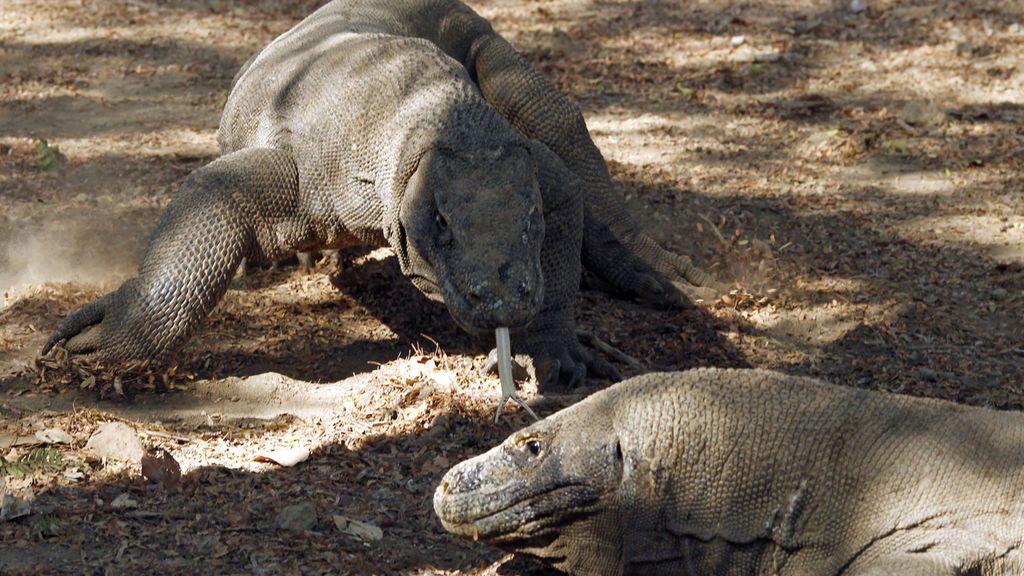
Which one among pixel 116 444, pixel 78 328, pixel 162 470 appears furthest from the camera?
pixel 78 328

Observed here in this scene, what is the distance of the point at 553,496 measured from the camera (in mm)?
3254

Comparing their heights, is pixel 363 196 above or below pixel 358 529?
above

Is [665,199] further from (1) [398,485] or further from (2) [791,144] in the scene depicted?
(1) [398,485]

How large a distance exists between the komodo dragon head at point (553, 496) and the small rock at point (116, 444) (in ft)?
4.70

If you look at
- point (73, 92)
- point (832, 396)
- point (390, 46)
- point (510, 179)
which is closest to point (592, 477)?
point (832, 396)

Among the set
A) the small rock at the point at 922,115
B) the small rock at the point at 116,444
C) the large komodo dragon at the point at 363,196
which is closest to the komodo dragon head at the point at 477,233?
the large komodo dragon at the point at 363,196

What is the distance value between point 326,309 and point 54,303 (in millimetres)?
1226

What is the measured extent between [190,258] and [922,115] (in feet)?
16.0

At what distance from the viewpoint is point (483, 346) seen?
218 inches

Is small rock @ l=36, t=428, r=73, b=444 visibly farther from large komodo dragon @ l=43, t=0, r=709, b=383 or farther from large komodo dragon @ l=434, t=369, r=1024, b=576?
large komodo dragon @ l=434, t=369, r=1024, b=576

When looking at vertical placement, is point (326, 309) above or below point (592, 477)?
below

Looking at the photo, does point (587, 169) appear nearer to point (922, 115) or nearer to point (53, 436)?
point (922, 115)

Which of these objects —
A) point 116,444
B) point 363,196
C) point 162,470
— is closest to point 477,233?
point 363,196

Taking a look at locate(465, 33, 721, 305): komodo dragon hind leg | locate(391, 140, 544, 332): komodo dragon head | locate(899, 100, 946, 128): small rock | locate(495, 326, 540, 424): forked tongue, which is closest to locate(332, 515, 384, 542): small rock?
locate(495, 326, 540, 424): forked tongue
